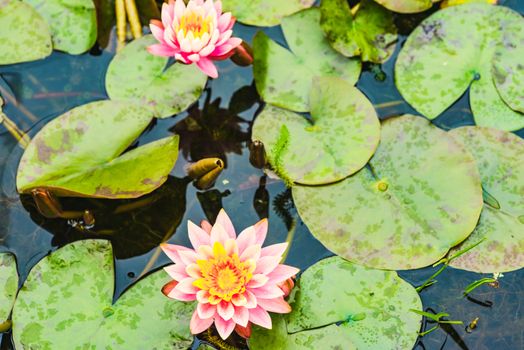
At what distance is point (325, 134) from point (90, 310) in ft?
5.10

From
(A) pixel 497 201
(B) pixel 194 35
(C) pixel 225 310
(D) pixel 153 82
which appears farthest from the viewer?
(D) pixel 153 82

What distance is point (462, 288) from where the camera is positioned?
305cm

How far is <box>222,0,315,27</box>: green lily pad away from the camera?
3660 mm

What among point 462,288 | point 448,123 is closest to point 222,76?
point 448,123

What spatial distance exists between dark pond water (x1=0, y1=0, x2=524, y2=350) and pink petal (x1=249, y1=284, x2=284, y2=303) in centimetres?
55

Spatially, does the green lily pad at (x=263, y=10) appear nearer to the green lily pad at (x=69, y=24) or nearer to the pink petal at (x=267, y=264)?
the green lily pad at (x=69, y=24)

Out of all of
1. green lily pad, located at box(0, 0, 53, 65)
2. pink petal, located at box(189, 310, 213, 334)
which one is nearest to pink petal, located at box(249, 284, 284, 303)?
pink petal, located at box(189, 310, 213, 334)

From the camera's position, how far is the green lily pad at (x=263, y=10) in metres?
3.66

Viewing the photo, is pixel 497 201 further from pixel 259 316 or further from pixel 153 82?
pixel 153 82

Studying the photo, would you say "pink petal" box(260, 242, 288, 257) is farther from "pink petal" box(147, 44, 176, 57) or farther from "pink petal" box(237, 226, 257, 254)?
"pink petal" box(147, 44, 176, 57)

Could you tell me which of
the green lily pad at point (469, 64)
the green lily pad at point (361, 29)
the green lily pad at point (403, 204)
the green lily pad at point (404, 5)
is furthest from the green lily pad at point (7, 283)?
the green lily pad at point (404, 5)

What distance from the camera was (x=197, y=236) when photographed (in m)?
2.65

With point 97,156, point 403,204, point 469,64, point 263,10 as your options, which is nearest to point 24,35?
point 97,156

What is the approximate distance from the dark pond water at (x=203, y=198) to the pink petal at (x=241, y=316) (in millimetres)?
643
